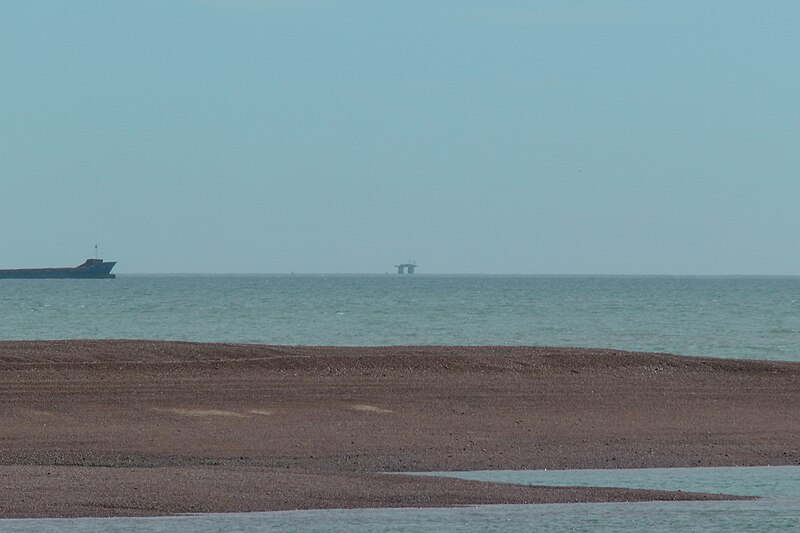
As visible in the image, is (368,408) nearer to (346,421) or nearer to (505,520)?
(346,421)

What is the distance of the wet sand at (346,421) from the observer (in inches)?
700

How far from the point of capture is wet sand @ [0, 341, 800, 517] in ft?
58.3

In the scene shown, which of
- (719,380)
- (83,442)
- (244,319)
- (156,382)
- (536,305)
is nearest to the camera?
(83,442)

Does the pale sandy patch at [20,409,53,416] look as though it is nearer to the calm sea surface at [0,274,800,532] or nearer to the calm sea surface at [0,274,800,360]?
the calm sea surface at [0,274,800,532]

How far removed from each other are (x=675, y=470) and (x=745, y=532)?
Answer: 197 inches

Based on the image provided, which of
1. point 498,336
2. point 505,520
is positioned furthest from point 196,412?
point 498,336

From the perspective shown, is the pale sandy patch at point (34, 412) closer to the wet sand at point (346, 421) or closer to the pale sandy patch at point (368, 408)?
the wet sand at point (346, 421)

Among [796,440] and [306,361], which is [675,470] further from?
[306,361]

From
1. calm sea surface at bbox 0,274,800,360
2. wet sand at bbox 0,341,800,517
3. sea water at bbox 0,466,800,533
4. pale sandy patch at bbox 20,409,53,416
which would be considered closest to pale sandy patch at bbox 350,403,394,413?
wet sand at bbox 0,341,800,517

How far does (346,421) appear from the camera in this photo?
24.8m

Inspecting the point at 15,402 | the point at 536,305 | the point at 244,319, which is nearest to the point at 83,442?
the point at 15,402

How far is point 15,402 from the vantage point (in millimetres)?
25531

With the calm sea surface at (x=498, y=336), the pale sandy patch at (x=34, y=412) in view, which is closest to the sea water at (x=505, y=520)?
the calm sea surface at (x=498, y=336)

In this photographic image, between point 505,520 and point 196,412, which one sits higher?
point 196,412
